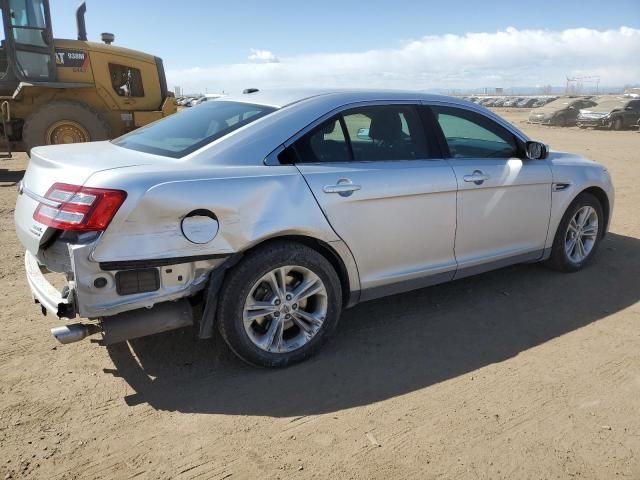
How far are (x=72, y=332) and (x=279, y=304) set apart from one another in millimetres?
1127

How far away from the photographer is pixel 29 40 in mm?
9992

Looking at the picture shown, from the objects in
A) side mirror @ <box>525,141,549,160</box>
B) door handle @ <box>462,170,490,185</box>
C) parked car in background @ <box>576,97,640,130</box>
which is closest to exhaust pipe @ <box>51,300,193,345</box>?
door handle @ <box>462,170,490,185</box>

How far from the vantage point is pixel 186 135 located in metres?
3.37

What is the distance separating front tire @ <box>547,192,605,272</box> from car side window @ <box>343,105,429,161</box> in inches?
70.0

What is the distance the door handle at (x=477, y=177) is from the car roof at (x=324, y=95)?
630 millimetres

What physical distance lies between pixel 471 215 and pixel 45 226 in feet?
9.20

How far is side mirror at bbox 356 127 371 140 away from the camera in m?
3.56

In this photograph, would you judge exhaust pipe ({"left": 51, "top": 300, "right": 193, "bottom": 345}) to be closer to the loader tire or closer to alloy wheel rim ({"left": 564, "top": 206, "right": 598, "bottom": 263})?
alloy wheel rim ({"left": 564, "top": 206, "right": 598, "bottom": 263})

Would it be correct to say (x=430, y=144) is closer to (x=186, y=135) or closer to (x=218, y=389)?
(x=186, y=135)

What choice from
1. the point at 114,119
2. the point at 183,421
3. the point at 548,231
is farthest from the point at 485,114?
the point at 114,119

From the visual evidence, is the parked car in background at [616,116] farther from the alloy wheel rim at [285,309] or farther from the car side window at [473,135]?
the alloy wheel rim at [285,309]

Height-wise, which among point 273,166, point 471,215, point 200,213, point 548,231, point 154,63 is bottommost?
point 548,231

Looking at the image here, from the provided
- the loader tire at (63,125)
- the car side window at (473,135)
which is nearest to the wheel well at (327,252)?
the car side window at (473,135)

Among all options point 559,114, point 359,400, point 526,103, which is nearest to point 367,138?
point 359,400
